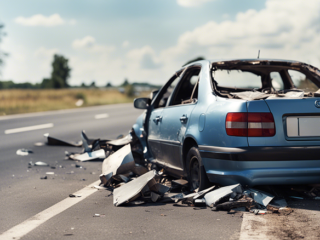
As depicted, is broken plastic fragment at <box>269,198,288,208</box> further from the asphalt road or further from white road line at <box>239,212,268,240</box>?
the asphalt road

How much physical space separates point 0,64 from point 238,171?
66154 mm

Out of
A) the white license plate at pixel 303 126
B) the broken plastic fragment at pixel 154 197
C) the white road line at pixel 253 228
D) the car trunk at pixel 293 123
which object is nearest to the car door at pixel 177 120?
the broken plastic fragment at pixel 154 197

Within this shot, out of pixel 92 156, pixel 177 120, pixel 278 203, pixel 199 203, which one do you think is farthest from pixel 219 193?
pixel 92 156

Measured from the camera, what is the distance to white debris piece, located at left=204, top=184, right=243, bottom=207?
15.0 feet

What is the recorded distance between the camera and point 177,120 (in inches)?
221

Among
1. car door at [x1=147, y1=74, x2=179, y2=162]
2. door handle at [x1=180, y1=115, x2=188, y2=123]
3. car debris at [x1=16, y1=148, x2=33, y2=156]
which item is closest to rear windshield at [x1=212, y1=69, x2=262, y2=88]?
door handle at [x1=180, y1=115, x2=188, y2=123]

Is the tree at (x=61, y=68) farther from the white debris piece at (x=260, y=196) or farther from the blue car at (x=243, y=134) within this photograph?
the white debris piece at (x=260, y=196)

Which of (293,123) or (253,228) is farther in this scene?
(293,123)

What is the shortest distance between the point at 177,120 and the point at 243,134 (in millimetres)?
1284

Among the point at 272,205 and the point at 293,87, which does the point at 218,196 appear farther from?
the point at 293,87

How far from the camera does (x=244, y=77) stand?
19.7 feet

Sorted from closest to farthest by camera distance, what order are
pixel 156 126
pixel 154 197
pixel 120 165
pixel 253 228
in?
pixel 253 228
pixel 154 197
pixel 120 165
pixel 156 126

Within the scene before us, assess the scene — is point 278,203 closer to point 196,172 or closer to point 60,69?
point 196,172

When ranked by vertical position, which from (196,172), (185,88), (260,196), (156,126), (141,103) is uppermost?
(185,88)
